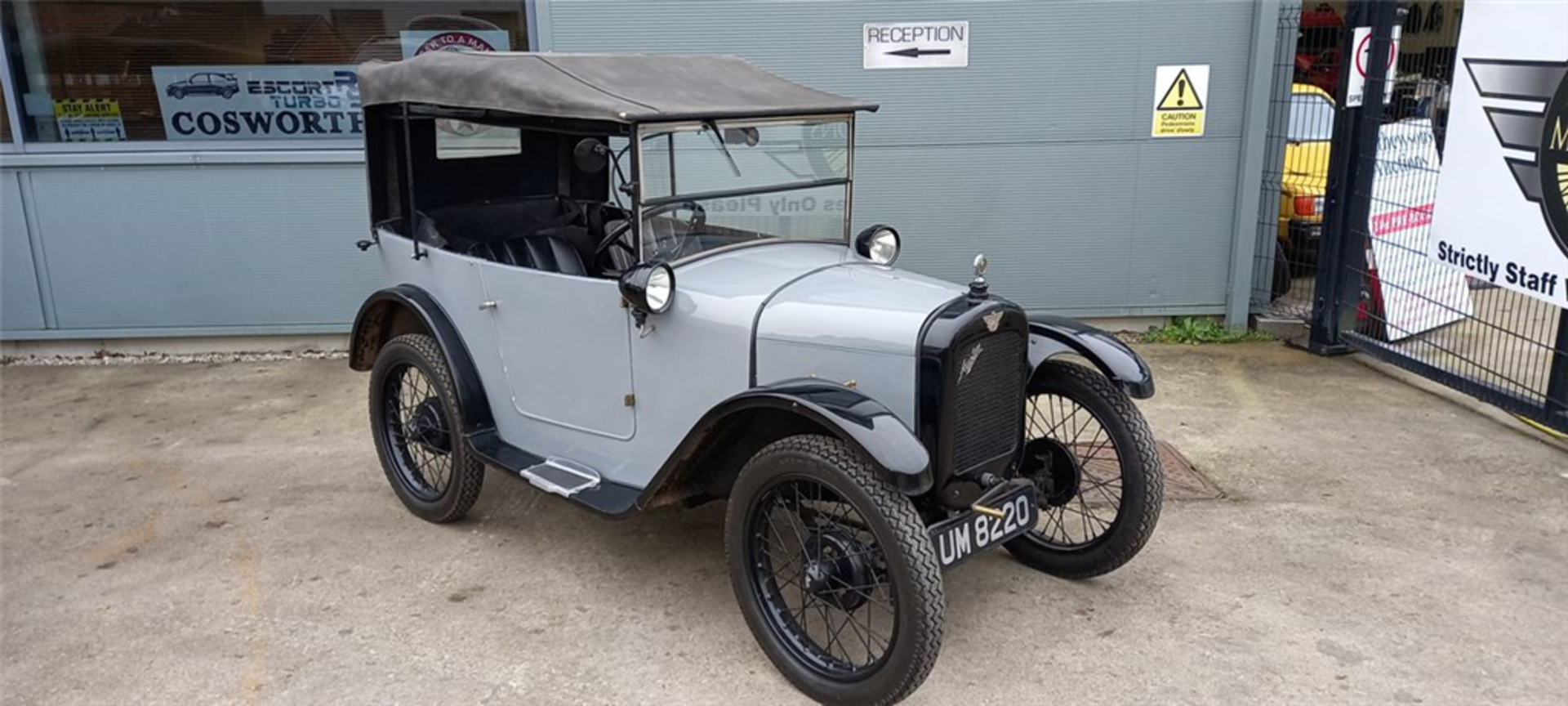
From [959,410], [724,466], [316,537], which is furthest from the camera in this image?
[316,537]

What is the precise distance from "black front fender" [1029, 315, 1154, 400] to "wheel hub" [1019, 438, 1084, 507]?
0.89 feet

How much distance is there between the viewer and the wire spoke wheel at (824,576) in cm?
290

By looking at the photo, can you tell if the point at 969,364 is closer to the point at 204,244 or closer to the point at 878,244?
the point at 878,244

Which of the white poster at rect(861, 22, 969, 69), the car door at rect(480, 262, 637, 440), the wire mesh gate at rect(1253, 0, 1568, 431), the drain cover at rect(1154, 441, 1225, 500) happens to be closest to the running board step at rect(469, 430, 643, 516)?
the car door at rect(480, 262, 637, 440)

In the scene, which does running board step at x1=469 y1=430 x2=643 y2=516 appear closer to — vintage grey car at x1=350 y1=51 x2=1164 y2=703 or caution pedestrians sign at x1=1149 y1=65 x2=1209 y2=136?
vintage grey car at x1=350 y1=51 x2=1164 y2=703

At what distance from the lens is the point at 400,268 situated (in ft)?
13.8

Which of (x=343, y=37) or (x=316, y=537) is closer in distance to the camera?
(x=316, y=537)

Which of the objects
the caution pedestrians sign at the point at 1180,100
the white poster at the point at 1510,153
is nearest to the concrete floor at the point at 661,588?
the white poster at the point at 1510,153

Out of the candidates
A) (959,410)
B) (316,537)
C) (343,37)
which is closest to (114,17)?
(343,37)

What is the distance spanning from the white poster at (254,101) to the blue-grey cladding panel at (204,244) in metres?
0.27

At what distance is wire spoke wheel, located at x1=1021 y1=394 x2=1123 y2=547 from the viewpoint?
11.4 feet

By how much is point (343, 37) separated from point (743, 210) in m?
3.72

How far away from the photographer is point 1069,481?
136 inches

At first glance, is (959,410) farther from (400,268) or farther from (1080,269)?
(1080,269)
